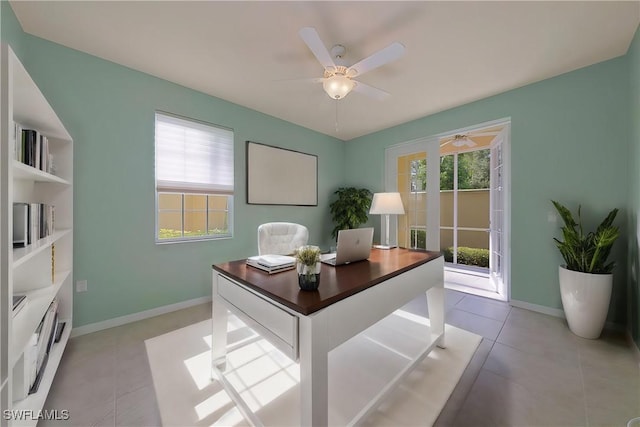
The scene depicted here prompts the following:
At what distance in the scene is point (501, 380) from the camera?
154cm

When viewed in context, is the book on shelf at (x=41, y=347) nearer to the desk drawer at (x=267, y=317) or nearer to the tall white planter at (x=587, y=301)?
the desk drawer at (x=267, y=317)

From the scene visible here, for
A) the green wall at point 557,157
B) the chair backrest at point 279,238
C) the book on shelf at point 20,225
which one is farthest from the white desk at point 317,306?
the green wall at point 557,157

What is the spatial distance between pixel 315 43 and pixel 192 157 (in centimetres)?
197

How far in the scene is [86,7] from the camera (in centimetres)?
163

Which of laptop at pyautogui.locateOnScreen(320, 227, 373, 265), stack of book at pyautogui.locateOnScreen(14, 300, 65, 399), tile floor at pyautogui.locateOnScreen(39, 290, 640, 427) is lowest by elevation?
tile floor at pyautogui.locateOnScreen(39, 290, 640, 427)

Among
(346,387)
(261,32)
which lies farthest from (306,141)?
A: (346,387)

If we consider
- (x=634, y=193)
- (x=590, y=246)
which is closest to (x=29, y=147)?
(x=590, y=246)

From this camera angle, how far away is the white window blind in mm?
2544

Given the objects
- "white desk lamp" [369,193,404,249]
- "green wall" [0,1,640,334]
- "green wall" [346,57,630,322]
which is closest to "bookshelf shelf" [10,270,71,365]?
"green wall" [0,1,640,334]

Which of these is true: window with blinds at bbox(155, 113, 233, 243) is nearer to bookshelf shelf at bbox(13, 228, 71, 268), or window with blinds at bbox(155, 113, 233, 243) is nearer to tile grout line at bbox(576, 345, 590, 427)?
bookshelf shelf at bbox(13, 228, 71, 268)

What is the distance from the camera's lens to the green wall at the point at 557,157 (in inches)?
85.0

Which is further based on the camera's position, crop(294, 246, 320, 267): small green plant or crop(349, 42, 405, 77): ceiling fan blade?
crop(349, 42, 405, 77): ceiling fan blade

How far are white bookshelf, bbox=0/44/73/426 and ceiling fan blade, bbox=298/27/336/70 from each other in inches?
51.3

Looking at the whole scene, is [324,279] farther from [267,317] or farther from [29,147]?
[29,147]
